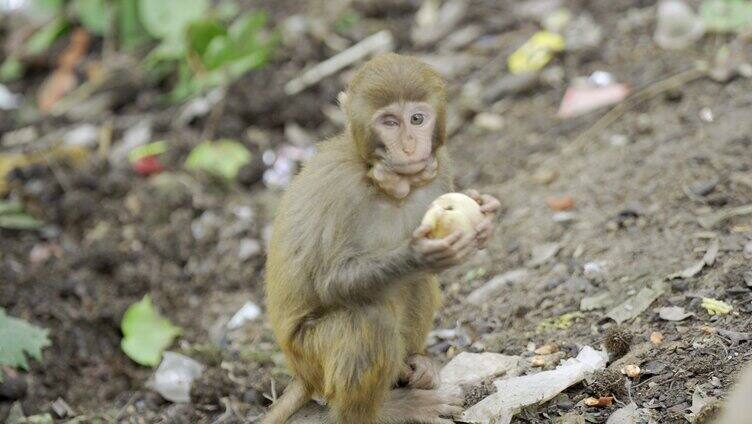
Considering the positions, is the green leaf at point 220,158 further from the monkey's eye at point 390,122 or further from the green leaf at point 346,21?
the monkey's eye at point 390,122

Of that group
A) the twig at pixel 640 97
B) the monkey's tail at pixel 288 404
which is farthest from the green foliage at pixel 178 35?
the monkey's tail at pixel 288 404

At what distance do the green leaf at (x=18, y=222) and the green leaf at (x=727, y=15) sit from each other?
214 inches

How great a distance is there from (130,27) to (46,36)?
2.92 ft

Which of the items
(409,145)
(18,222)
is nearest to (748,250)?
(409,145)

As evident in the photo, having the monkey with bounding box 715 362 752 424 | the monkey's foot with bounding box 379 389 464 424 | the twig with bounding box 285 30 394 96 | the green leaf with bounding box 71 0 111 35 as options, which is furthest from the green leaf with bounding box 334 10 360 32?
the monkey with bounding box 715 362 752 424

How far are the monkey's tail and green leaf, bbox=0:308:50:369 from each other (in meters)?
1.22

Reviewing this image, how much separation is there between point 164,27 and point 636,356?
6.26m

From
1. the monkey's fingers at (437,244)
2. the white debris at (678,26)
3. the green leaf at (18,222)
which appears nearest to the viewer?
the monkey's fingers at (437,244)

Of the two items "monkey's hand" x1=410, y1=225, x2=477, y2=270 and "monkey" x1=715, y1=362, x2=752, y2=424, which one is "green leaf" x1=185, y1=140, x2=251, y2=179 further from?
"monkey" x1=715, y1=362, x2=752, y2=424

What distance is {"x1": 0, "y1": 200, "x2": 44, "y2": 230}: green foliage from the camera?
833cm

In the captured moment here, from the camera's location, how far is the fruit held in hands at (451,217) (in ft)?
15.6

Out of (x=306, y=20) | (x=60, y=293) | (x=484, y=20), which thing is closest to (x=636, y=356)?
(x=60, y=293)

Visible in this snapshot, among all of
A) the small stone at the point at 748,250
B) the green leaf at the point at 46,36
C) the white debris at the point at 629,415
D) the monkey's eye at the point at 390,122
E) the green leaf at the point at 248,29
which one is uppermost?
the green leaf at the point at 46,36

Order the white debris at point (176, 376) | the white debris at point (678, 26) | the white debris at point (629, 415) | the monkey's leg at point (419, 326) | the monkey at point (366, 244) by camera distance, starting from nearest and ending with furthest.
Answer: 1. the white debris at point (629, 415)
2. the monkey at point (366, 244)
3. the monkey's leg at point (419, 326)
4. the white debris at point (176, 376)
5. the white debris at point (678, 26)
